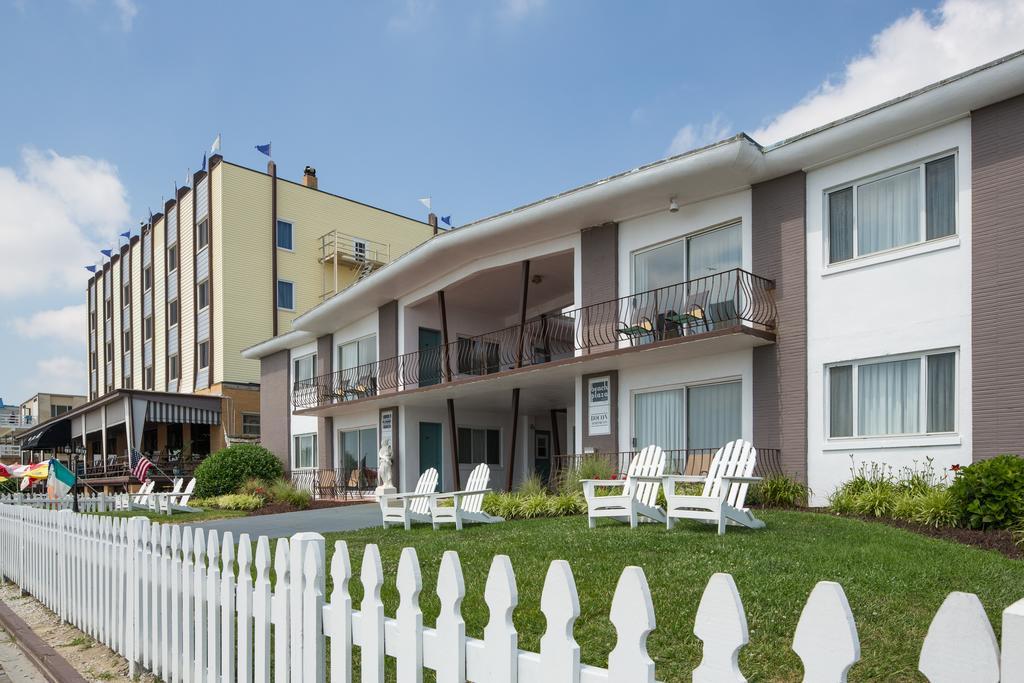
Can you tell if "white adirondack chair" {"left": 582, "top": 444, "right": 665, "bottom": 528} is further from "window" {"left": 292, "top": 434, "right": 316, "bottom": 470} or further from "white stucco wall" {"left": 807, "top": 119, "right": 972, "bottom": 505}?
"window" {"left": 292, "top": 434, "right": 316, "bottom": 470}

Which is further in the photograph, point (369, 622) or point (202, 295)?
point (202, 295)

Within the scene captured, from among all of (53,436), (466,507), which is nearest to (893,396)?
(466,507)

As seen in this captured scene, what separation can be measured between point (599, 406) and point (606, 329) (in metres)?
1.60

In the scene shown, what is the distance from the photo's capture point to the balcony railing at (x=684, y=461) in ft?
43.4

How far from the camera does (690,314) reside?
14.5m

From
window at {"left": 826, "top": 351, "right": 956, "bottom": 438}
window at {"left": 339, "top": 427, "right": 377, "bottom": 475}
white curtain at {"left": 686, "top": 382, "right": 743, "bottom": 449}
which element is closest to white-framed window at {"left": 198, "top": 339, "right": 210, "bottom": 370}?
window at {"left": 339, "top": 427, "right": 377, "bottom": 475}

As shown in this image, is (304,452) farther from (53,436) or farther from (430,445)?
(53,436)

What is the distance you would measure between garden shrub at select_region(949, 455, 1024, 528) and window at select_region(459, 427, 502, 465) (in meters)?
15.1

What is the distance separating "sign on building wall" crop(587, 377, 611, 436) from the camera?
15992 millimetres

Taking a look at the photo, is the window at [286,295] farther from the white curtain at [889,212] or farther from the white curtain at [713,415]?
the white curtain at [889,212]

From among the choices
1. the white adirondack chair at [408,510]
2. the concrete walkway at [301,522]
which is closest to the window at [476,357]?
the concrete walkway at [301,522]

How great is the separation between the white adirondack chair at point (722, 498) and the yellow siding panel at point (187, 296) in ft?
97.6

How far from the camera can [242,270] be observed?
33000mm

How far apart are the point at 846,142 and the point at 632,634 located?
12443 millimetres
